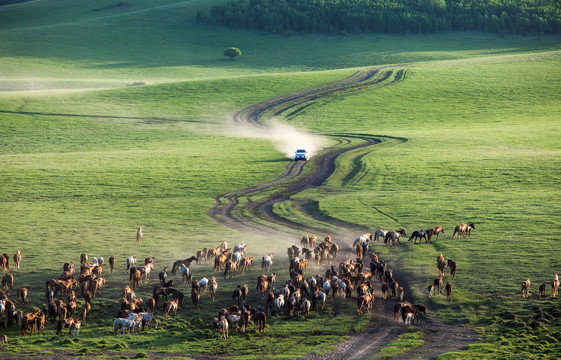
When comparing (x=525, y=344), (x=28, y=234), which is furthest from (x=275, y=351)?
(x=28, y=234)

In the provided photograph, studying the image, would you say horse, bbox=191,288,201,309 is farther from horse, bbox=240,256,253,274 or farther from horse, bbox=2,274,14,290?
horse, bbox=2,274,14,290

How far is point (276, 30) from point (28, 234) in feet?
499

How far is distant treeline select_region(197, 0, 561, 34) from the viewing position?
18350 cm

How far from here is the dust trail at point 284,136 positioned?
7644 cm

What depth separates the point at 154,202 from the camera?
51219mm

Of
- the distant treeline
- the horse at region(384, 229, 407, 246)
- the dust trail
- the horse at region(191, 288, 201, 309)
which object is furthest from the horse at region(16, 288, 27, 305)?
the distant treeline

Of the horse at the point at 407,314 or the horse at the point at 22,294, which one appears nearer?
the horse at the point at 407,314

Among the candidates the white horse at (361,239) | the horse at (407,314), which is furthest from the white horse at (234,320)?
the white horse at (361,239)

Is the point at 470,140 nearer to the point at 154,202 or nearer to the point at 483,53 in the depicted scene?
the point at 154,202

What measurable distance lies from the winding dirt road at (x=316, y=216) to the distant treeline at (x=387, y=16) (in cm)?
7588

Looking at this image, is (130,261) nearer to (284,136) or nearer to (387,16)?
(284,136)

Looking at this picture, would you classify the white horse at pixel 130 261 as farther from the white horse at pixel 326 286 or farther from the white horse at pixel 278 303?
the white horse at pixel 326 286

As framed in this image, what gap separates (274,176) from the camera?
61.3 m

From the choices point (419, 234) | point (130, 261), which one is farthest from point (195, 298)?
point (419, 234)
